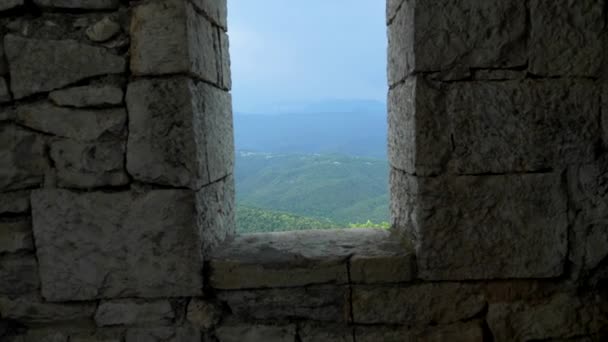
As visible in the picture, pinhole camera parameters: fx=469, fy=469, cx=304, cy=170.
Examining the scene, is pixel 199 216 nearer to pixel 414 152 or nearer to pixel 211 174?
pixel 211 174

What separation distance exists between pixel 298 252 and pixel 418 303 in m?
0.56

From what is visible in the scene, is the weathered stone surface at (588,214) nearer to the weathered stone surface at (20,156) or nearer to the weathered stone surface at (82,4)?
the weathered stone surface at (82,4)

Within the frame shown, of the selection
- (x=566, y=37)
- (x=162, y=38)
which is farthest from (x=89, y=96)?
(x=566, y=37)

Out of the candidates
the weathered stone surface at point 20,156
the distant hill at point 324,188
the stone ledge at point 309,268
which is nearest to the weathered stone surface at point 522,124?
the stone ledge at point 309,268

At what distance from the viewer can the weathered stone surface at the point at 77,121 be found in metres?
1.92

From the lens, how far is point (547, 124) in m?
1.89

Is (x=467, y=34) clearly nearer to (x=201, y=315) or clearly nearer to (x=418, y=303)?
(x=418, y=303)

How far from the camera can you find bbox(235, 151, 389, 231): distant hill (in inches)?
528

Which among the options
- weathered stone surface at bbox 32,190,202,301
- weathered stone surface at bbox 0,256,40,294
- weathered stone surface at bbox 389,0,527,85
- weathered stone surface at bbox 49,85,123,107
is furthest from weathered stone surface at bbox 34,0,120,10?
weathered stone surface at bbox 389,0,527,85

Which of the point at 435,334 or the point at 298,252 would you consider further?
the point at 298,252

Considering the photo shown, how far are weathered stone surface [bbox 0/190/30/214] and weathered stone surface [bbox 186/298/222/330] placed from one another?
0.81m

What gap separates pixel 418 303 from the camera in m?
2.02

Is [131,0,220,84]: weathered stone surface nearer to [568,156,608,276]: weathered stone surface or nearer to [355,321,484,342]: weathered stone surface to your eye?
[355,321,484,342]: weathered stone surface

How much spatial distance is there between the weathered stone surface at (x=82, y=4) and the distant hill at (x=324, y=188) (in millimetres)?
9598
